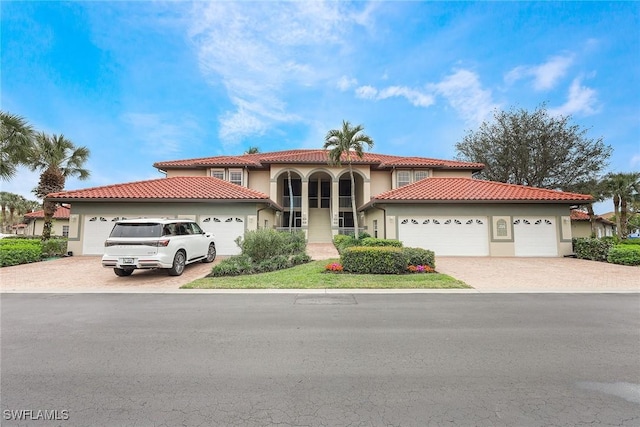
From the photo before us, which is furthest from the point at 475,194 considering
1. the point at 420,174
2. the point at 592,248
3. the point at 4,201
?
the point at 4,201

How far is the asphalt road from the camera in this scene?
2863 mm

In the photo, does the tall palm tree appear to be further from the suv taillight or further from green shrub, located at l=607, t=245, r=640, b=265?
green shrub, located at l=607, t=245, r=640, b=265

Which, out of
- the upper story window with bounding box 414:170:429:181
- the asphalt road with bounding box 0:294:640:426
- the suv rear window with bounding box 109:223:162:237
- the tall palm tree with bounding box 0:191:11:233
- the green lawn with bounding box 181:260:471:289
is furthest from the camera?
the tall palm tree with bounding box 0:191:11:233

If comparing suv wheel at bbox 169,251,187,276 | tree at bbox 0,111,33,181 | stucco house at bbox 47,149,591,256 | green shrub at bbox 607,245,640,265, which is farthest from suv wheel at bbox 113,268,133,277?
green shrub at bbox 607,245,640,265

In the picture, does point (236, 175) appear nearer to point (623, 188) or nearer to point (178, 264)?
point (178, 264)

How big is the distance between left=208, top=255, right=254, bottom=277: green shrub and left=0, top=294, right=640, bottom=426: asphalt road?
3733mm

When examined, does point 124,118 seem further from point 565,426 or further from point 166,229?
point 565,426

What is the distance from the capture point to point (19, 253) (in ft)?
44.8

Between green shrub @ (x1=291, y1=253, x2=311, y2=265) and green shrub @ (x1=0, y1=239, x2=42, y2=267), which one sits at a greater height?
green shrub @ (x1=0, y1=239, x2=42, y2=267)

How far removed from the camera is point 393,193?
60.2 ft

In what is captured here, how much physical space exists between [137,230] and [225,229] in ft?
24.3

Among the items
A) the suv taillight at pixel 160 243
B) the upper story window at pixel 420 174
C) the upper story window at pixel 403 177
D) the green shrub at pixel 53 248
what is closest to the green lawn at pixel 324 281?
the suv taillight at pixel 160 243

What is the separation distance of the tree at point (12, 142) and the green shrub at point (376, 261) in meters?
16.4

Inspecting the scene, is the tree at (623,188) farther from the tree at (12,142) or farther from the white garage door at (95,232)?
the tree at (12,142)
